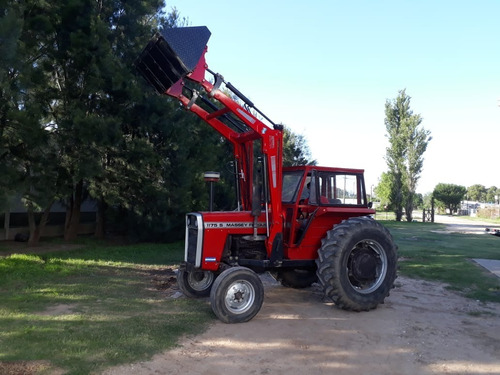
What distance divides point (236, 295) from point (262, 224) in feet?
4.14

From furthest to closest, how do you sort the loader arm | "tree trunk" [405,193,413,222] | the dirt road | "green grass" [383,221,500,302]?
"tree trunk" [405,193,413,222], "green grass" [383,221,500,302], the loader arm, the dirt road

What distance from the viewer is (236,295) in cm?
622

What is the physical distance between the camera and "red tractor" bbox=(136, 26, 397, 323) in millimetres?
6281

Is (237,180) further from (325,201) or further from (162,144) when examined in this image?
(162,144)

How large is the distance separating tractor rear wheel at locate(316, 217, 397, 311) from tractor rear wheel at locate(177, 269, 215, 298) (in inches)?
80.4

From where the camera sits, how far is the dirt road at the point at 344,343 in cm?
461

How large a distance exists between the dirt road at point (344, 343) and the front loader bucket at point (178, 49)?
3.67m

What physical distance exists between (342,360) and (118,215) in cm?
1172

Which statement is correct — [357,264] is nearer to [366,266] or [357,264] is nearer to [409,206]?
[366,266]

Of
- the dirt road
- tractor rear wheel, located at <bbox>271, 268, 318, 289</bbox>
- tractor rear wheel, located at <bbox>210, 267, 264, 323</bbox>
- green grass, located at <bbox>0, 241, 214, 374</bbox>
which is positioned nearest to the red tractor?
tractor rear wheel, located at <bbox>210, 267, 264, 323</bbox>

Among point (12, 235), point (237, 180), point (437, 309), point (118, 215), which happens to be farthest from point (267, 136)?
point (12, 235)

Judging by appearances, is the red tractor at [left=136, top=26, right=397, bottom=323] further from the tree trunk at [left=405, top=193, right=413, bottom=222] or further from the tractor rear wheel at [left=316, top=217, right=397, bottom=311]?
the tree trunk at [left=405, top=193, right=413, bottom=222]

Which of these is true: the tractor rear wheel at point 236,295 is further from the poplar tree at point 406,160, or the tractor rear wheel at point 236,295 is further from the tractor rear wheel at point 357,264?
the poplar tree at point 406,160

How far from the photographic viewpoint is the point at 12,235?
14.7 metres
